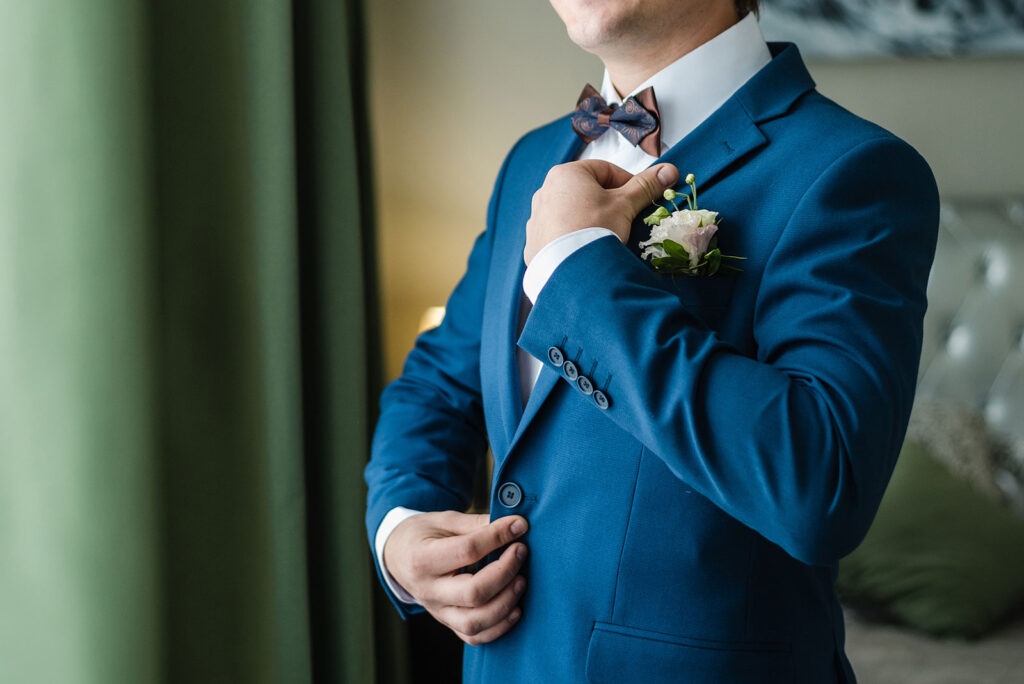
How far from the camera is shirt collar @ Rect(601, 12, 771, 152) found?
938mm

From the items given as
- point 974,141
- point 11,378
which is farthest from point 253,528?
point 974,141

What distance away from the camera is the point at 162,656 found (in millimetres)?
1277

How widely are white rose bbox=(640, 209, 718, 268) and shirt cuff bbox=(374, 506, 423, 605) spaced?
50 cm

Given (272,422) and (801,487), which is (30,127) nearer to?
(272,422)

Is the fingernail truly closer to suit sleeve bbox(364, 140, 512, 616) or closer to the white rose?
the white rose

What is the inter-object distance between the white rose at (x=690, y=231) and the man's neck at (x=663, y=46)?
29 centimetres

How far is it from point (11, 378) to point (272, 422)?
488 millimetres

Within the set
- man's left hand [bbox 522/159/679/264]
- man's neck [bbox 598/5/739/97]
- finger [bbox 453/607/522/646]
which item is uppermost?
man's neck [bbox 598/5/739/97]

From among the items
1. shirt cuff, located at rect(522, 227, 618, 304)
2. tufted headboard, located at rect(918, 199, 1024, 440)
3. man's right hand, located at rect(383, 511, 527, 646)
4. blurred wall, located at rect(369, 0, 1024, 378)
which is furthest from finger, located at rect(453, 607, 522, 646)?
tufted headboard, located at rect(918, 199, 1024, 440)

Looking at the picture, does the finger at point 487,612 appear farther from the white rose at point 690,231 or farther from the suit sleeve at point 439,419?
the white rose at point 690,231

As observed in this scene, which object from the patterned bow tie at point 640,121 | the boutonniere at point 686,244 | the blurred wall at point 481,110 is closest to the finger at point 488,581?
the boutonniere at point 686,244

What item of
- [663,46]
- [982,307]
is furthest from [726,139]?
[982,307]

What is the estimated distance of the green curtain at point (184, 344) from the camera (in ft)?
3.65

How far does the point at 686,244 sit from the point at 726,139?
176mm
